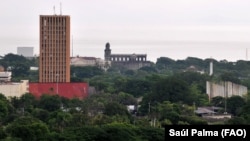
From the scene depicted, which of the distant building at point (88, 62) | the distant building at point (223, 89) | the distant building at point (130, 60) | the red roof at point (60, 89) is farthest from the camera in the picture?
the distant building at point (130, 60)

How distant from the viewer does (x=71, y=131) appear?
98.2 ft

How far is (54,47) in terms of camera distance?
213ft

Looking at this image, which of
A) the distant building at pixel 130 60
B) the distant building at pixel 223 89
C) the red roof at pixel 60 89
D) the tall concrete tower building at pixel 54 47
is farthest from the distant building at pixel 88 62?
the red roof at pixel 60 89

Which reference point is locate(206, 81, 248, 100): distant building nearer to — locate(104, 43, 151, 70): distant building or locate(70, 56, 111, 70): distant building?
locate(70, 56, 111, 70): distant building

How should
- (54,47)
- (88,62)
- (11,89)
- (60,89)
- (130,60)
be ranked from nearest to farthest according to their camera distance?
(11,89) < (60,89) < (54,47) < (88,62) < (130,60)

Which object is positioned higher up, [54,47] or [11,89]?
[54,47]

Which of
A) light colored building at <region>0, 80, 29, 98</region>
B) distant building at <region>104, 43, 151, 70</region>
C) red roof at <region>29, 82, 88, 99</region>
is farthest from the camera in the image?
distant building at <region>104, 43, 151, 70</region>

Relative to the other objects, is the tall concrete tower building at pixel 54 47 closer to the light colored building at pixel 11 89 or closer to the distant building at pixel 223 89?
the light colored building at pixel 11 89

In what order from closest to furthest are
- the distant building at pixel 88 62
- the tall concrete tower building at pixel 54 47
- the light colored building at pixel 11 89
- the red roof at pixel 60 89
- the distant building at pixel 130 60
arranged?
the light colored building at pixel 11 89
the red roof at pixel 60 89
the tall concrete tower building at pixel 54 47
the distant building at pixel 88 62
the distant building at pixel 130 60

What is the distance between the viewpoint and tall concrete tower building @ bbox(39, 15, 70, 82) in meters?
64.7

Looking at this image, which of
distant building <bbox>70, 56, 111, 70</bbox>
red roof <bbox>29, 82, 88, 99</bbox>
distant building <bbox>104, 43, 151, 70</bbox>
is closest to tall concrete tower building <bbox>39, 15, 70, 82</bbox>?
red roof <bbox>29, 82, 88, 99</bbox>

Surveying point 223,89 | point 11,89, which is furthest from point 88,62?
point 11,89

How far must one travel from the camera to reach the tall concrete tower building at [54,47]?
212ft

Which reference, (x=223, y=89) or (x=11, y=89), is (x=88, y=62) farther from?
(x=11, y=89)
